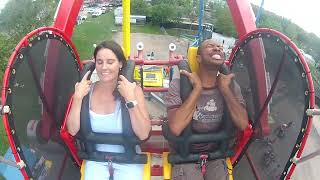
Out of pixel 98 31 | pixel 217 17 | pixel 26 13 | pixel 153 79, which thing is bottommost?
pixel 98 31

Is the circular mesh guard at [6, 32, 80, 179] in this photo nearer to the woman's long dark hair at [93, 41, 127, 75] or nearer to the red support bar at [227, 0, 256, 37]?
the woman's long dark hair at [93, 41, 127, 75]

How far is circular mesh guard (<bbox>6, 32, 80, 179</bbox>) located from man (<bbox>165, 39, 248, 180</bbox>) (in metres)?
0.94

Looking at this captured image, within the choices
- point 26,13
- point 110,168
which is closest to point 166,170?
point 110,168

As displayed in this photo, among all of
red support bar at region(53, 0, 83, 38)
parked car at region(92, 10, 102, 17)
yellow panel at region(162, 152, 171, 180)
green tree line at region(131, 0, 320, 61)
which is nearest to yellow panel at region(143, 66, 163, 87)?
red support bar at region(53, 0, 83, 38)

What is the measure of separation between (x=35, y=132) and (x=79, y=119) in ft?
1.18

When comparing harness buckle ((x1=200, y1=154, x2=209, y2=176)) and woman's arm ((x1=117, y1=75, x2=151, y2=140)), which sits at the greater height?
woman's arm ((x1=117, y1=75, x2=151, y2=140))

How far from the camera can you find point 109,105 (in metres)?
2.78

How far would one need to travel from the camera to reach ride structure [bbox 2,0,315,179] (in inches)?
99.0

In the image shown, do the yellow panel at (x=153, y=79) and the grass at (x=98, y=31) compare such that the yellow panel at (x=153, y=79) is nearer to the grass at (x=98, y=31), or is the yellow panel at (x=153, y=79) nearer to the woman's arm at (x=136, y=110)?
the woman's arm at (x=136, y=110)

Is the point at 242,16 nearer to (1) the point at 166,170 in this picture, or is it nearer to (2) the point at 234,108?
(2) the point at 234,108

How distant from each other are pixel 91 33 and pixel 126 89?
75.4ft

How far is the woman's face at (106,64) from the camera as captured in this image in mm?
2643


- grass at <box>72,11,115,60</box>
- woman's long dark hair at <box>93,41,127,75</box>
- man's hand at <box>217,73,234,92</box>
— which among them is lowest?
grass at <box>72,11,115,60</box>

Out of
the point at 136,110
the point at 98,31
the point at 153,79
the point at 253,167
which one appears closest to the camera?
the point at 136,110
